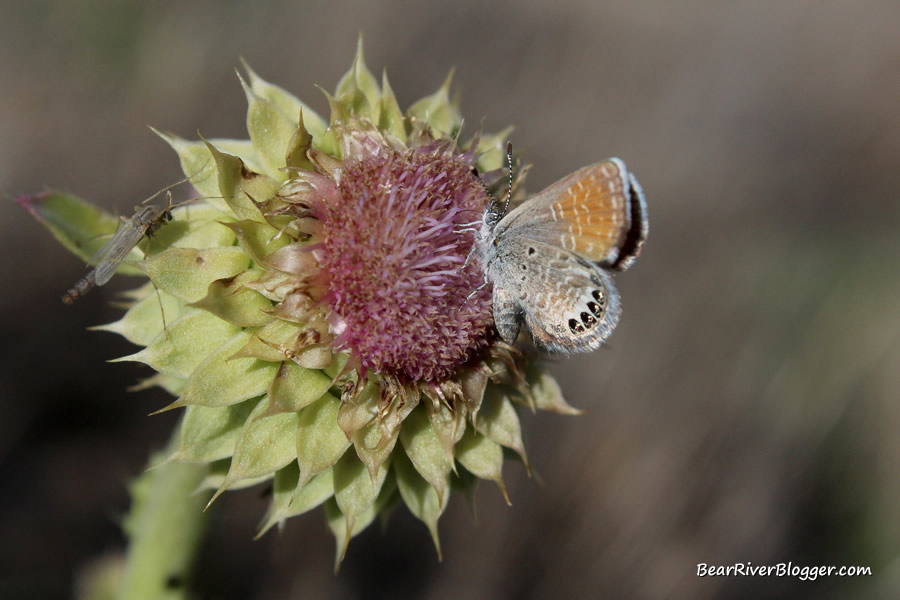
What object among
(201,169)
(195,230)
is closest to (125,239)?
(195,230)

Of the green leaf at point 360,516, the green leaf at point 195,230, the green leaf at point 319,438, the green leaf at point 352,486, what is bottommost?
the green leaf at point 360,516

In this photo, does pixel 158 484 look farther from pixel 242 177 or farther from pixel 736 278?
pixel 736 278

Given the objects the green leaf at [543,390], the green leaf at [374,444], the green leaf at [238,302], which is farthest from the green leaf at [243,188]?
the green leaf at [543,390]

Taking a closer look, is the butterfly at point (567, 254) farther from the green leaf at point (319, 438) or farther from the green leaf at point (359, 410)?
the green leaf at point (319, 438)

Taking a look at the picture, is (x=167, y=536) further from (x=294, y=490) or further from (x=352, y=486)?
(x=352, y=486)

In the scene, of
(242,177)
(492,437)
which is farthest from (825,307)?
(242,177)

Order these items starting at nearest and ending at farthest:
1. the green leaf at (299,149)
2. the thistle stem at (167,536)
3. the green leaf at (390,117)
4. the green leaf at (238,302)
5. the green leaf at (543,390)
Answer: the green leaf at (238,302) → the green leaf at (299,149) → the green leaf at (390,117) → the green leaf at (543,390) → the thistle stem at (167,536)

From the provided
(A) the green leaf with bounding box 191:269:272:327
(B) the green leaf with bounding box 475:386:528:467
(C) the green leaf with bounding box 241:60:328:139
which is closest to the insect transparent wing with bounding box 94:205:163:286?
(A) the green leaf with bounding box 191:269:272:327

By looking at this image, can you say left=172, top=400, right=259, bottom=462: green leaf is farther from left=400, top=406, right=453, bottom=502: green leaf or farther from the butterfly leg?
the butterfly leg
